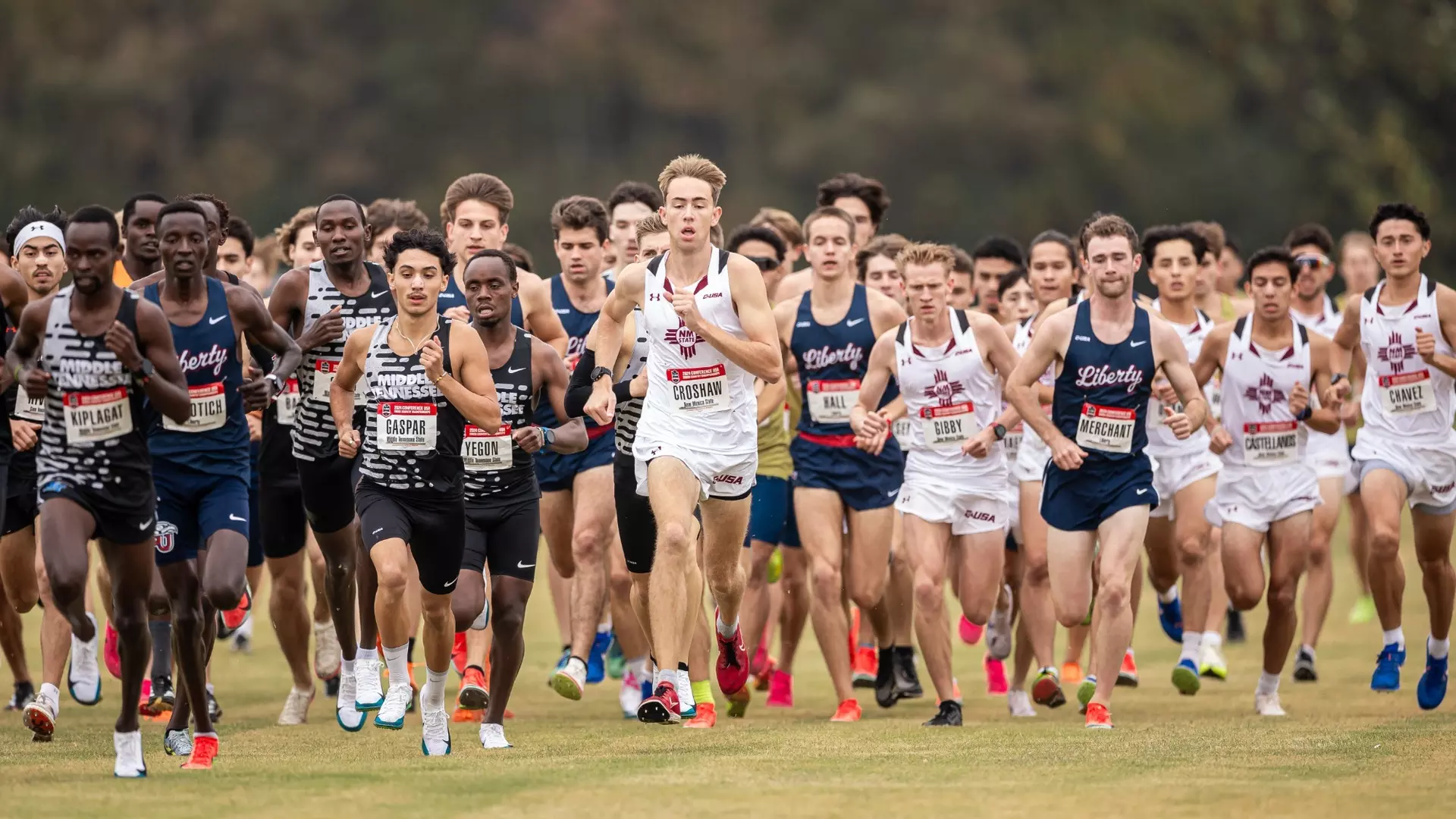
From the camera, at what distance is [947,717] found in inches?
440

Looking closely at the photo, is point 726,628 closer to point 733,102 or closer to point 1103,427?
point 1103,427

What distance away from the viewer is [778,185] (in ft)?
145

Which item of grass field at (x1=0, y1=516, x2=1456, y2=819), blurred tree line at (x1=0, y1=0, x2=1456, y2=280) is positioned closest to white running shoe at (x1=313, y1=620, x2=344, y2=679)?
grass field at (x1=0, y1=516, x2=1456, y2=819)

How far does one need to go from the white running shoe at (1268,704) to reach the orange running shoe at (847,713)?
2153 mm

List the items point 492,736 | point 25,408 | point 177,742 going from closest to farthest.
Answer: point 177,742 < point 492,736 < point 25,408

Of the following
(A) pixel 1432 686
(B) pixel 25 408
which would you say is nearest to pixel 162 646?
(B) pixel 25 408

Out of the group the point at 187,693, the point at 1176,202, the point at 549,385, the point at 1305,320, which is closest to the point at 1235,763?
the point at 549,385

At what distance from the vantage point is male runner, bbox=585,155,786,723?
33.5 ft

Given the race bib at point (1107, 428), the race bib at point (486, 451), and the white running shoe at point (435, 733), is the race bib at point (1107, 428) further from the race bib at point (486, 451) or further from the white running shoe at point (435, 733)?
the white running shoe at point (435, 733)

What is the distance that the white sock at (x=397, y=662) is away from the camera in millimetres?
9594

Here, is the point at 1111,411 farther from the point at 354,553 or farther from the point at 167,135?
the point at 167,135

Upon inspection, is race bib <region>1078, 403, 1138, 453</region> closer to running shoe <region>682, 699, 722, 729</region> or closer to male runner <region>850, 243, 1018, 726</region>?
male runner <region>850, 243, 1018, 726</region>

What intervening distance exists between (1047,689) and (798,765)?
3.09 m

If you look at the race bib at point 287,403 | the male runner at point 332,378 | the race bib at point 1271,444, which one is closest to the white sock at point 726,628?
the male runner at point 332,378
